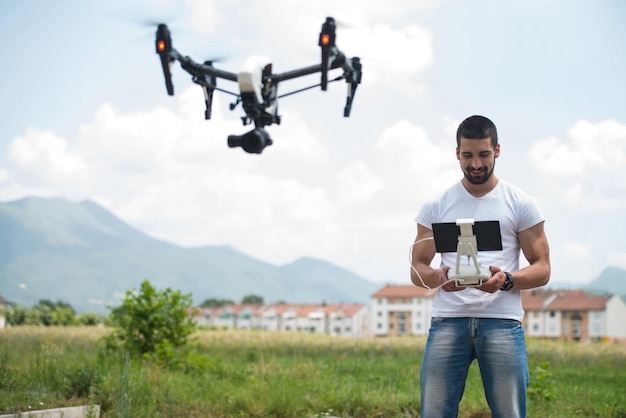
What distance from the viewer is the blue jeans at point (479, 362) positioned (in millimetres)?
3188

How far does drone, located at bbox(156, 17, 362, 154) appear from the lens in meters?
2.86

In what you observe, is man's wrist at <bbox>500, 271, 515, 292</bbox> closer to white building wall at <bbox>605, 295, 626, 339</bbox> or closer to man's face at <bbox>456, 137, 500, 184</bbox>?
man's face at <bbox>456, 137, 500, 184</bbox>

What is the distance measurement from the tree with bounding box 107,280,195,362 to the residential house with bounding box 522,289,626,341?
69.1 meters

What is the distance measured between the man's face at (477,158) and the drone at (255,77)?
0.62m

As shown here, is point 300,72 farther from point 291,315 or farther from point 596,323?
point 291,315

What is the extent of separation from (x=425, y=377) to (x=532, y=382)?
4.26 metres

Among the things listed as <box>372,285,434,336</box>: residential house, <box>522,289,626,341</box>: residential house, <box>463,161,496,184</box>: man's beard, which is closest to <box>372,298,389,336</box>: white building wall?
<box>372,285,434,336</box>: residential house

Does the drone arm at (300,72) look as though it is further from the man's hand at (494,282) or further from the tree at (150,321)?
the tree at (150,321)

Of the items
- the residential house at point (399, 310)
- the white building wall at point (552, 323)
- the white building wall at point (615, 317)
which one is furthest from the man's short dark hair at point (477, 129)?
the residential house at point (399, 310)

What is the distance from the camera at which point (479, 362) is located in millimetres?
3266

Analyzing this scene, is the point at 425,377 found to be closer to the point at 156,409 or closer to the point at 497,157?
the point at 497,157

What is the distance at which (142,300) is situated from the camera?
10242 millimetres

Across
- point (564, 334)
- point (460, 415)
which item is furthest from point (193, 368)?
point (564, 334)

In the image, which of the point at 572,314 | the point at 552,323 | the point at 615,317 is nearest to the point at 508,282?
the point at 572,314
